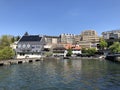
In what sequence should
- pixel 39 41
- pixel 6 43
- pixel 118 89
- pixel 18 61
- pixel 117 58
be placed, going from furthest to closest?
1. pixel 39 41
2. pixel 6 43
3. pixel 117 58
4. pixel 18 61
5. pixel 118 89

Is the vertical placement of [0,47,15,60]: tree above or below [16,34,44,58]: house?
below

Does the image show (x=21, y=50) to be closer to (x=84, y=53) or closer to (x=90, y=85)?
(x=84, y=53)

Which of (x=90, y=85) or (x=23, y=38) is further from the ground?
(x=23, y=38)

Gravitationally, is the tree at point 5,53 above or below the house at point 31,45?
below

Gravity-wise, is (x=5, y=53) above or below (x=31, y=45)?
below

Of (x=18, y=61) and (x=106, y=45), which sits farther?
(x=106, y=45)

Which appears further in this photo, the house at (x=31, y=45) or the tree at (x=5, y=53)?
the house at (x=31, y=45)

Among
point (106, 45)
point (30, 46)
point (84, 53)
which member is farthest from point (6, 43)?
point (106, 45)

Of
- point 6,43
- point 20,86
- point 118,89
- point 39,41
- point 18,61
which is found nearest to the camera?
point 118,89

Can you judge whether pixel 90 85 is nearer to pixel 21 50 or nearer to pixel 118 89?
pixel 118 89

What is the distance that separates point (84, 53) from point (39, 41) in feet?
112

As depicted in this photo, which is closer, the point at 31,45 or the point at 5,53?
the point at 5,53

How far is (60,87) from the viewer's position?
42.8 metres

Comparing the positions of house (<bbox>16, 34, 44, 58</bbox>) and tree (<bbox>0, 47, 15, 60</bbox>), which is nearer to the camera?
tree (<bbox>0, 47, 15, 60</bbox>)
